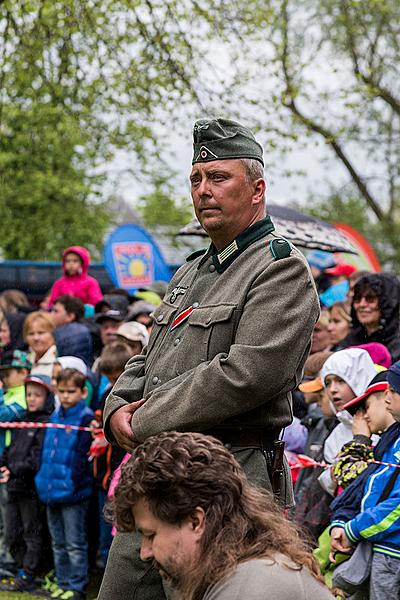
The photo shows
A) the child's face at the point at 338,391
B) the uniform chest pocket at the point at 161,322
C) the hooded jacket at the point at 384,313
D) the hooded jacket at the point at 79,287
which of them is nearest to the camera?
the uniform chest pocket at the point at 161,322

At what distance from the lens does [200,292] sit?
346 centimetres

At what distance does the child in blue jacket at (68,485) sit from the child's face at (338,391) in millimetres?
2017

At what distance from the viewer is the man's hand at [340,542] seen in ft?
14.6

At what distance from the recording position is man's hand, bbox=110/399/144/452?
10.7 ft

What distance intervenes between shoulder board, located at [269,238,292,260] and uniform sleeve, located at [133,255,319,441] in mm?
29

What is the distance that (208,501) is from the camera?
7.64ft

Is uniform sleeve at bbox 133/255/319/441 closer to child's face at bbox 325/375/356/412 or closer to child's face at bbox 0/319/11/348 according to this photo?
child's face at bbox 325/375/356/412

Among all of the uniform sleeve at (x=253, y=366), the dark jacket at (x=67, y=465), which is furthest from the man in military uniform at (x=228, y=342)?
the dark jacket at (x=67, y=465)

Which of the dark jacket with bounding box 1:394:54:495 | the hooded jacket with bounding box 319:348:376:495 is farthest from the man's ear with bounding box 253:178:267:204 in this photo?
the dark jacket with bounding box 1:394:54:495

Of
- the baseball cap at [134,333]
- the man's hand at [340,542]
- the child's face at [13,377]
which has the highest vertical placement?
the baseball cap at [134,333]

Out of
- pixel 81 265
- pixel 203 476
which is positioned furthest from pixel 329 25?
pixel 203 476

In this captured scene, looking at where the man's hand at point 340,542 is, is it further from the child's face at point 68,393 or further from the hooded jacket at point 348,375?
the child's face at point 68,393

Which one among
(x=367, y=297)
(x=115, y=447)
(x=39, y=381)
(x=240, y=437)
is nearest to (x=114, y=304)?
(x=39, y=381)

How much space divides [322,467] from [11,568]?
2.89 m
